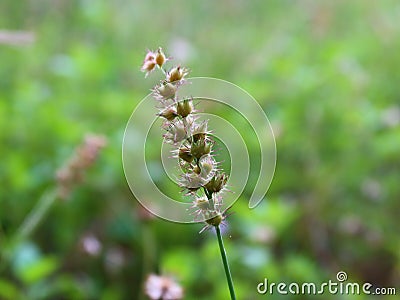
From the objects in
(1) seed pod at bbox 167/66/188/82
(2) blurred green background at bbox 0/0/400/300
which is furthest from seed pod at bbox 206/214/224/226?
(2) blurred green background at bbox 0/0/400/300

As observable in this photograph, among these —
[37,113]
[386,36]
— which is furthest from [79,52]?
[386,36]

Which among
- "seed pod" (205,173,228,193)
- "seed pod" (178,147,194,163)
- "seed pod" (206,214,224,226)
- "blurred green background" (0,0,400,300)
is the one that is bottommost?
"seed pod" (206,214,224,226)

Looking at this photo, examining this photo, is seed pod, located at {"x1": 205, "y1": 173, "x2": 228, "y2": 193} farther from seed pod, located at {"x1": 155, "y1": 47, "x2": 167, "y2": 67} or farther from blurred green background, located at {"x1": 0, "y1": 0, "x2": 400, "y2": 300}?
blurred green background, located at {"x1": 0, "y1": 0, "x2": 400, "y2": 300}

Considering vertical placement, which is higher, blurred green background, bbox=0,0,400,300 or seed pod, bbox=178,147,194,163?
blurred green background, bbox=0,0,400,300

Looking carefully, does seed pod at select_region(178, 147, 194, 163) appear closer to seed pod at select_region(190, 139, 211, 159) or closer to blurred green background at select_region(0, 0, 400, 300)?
seed pod at select_region(190, 139, 211, 159)

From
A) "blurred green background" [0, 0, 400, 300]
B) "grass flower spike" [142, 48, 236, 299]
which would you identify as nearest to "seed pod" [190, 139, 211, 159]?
"grass flower spike" [142, 48, 236, 299]

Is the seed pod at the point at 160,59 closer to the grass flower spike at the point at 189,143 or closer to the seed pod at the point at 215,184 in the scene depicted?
the grass flower spike at the point at 189,143

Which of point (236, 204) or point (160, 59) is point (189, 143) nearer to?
point (160, 59)

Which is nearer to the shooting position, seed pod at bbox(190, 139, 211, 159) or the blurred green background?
seed pod at bbox(190, 139, 211, 159)

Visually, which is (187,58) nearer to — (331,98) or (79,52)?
(79,52)
